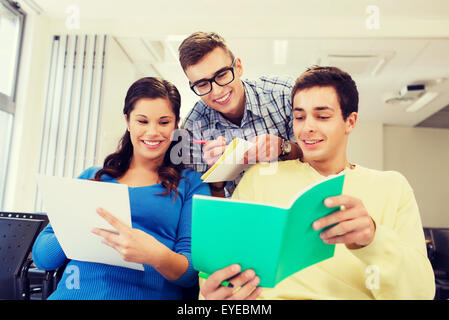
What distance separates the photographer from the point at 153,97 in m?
1.29

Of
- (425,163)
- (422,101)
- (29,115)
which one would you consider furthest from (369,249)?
(425,163)

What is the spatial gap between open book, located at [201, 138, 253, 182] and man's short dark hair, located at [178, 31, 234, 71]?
1.80 feet

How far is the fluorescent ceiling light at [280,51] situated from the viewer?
3766 millimetres

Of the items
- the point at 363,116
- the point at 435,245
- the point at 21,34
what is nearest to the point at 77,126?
the point at 21,34

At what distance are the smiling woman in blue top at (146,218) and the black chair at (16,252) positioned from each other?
187 mm

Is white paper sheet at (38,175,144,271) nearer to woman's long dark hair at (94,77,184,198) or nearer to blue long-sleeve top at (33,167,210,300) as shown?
blue long-sleeve top at (33,167,210,300)

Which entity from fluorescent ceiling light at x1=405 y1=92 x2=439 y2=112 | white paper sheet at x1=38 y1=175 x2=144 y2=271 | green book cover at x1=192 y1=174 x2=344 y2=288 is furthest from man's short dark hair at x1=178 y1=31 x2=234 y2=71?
fluorescent ceiling light at x1=405 y1=92 x2=439 y2=112

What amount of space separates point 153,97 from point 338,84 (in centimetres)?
66

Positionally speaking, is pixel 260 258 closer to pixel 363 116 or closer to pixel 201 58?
pixel 201 58

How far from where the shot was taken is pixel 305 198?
26.4 inches

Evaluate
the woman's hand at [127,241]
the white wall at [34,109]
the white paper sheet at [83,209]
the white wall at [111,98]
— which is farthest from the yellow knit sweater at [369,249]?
the white wall at [111,98]

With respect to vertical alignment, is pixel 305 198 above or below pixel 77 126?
below
